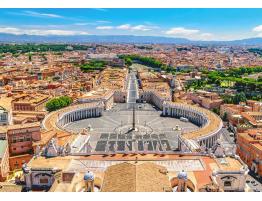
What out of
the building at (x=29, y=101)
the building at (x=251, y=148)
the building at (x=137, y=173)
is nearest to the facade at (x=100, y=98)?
the building at (x=29, y=101)

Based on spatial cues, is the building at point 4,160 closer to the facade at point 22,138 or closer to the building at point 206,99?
the facade at point 22,138

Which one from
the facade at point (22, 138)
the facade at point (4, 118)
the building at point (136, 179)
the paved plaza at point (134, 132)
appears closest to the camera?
the building at point (136, 179)

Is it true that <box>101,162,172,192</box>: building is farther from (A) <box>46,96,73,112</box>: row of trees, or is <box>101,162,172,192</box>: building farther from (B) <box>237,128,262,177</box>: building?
(A) <box>46,96,73,112</box>: row of trees

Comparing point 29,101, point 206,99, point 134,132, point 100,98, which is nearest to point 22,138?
point 134,132

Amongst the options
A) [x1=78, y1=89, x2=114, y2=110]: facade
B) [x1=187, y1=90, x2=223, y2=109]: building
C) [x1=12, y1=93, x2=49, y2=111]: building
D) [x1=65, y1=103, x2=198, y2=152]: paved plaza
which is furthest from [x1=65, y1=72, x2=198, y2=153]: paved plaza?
[x1=187, y1=90, x2=223, y2=109]: building

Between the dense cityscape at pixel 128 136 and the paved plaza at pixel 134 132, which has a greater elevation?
the dense cityscape at pixel 128 136

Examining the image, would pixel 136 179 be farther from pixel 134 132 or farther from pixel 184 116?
pixel 184 116
